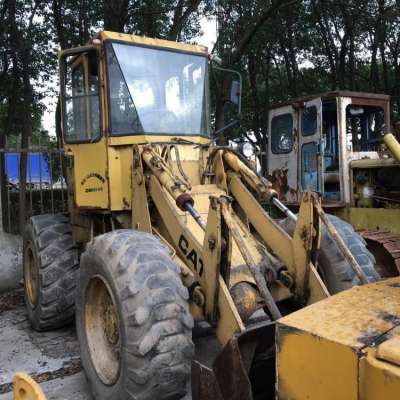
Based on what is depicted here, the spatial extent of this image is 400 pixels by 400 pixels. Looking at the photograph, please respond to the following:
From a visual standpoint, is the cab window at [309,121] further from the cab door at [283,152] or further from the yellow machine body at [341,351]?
the yellow machine body at [341,351]

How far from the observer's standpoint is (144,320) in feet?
10.7

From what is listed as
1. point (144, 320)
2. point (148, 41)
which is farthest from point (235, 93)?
point (144, 320)

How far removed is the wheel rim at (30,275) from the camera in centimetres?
585

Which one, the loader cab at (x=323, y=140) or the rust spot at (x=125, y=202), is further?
the loader cab at (x=323, y=140)

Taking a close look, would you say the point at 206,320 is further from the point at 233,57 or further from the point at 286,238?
the point at 233,57

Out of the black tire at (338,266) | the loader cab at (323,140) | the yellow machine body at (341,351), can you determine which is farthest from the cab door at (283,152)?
the yellow machine body at (341,351)

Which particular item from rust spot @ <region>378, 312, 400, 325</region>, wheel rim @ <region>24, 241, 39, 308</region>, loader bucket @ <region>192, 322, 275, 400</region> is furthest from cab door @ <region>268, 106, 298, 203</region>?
rust spot @ <region>378, 312, 400, 325</region>

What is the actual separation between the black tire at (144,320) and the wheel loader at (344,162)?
3768 millimetres

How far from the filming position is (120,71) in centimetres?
497

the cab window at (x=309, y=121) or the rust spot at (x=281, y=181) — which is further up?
the cab window at (x=309, y=121)

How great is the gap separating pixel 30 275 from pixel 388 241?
14.5 ft

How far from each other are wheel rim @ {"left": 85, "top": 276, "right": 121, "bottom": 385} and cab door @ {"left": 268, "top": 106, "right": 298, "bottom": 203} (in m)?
4.96

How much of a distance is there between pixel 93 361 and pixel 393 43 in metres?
19.8

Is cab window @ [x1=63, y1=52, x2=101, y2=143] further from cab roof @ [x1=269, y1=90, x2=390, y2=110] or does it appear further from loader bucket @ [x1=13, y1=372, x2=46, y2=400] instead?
cab roof @ [x1=269, y1=90, x2=390, y2=110]
